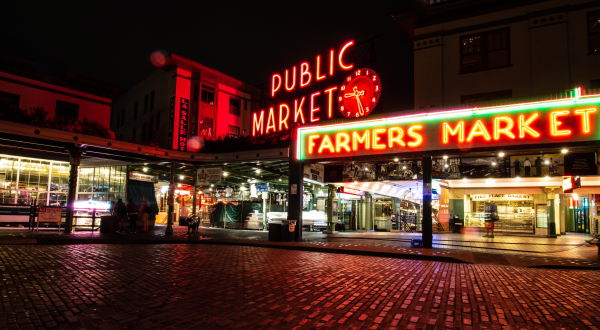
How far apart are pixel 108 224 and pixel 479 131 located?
58.0 feet

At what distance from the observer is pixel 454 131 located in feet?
48.5

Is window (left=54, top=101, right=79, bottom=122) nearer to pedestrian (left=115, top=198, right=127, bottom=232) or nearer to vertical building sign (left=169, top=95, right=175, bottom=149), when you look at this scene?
vertical building sign (left=169, top=95, right=175, bottom=149)

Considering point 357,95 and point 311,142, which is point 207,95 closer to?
point 311,142

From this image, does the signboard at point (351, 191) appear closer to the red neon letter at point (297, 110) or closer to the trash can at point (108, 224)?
the red neon letter at point (297, 110)

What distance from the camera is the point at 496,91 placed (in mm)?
18719

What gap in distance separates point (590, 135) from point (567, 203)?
20.0 meters

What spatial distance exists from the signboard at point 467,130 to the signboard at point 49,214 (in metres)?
12.2

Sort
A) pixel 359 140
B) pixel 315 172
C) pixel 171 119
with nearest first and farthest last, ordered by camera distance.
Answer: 1. pixel 359 140
2. pixel 315 172
3. pixel 171 119

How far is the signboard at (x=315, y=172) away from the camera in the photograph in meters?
19.2

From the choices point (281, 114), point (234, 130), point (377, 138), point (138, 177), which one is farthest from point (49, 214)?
point (234, 130)

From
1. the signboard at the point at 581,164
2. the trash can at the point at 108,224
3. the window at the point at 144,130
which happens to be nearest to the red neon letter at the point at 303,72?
the trash can at the point at 108,224

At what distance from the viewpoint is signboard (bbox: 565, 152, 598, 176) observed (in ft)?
49.1

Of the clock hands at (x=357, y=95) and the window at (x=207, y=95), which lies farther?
the window at (x=207, y=95)

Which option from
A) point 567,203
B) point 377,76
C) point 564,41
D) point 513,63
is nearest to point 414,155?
point 377,76
